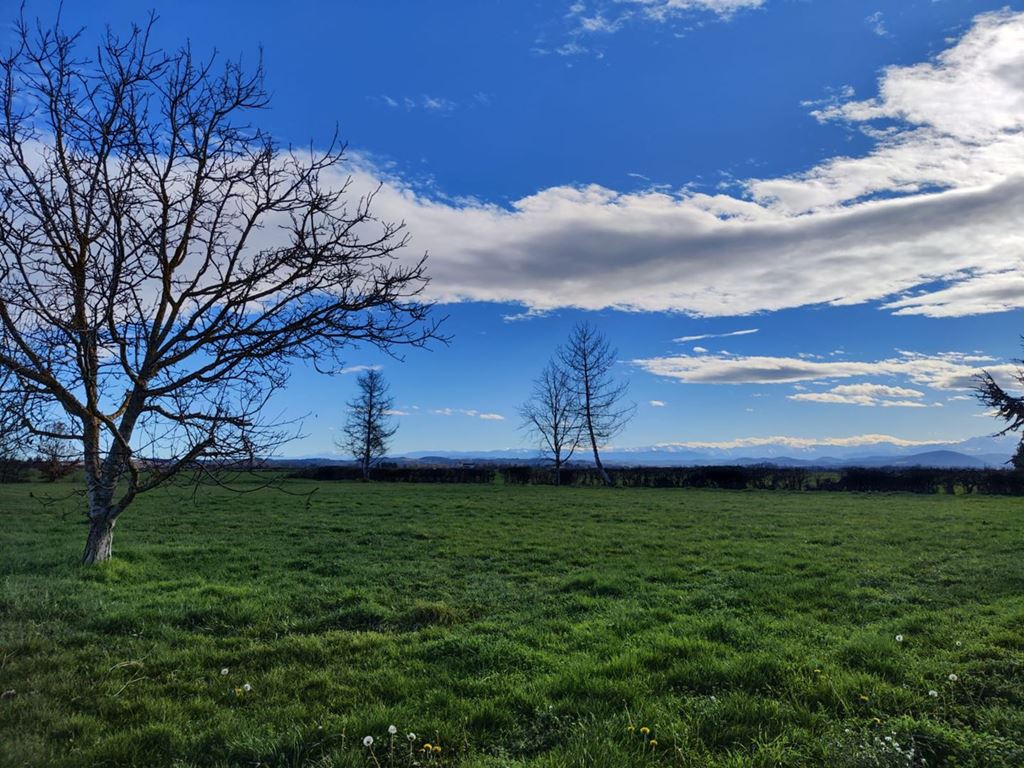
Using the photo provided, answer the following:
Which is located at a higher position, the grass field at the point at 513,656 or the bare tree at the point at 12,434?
the bare tree at the point at 12,434

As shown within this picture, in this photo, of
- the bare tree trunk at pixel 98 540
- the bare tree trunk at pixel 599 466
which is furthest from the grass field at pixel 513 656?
the bare tree trunk at pixel 599 466

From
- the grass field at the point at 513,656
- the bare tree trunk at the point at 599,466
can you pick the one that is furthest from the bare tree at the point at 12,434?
the bare tree trunk at the point at 599,466

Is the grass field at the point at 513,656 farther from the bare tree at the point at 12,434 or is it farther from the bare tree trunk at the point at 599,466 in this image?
the bare tree trunk at the point at 599,466

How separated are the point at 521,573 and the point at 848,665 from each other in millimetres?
6510

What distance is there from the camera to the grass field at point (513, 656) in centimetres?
431

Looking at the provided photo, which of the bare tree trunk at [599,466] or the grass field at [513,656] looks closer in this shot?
the grass field at [513,656]

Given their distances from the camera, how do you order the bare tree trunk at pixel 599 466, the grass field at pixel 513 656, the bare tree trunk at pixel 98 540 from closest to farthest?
1. the grass field at pixel 513 656
2. the bare tree trunk at pixel 98 540
3. the bare tree trunk at pixel 599 466

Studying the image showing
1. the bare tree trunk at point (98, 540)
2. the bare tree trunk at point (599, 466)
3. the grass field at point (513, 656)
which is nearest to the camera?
the grass field at point (513, 656)

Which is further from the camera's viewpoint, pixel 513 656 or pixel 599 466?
pixel 599 466

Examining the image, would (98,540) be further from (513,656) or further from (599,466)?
(599,466)

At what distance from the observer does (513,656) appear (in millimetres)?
6277

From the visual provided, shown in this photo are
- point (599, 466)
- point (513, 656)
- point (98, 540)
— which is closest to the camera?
point (513, 656)

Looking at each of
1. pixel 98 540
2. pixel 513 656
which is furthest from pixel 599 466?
pixel 513 656

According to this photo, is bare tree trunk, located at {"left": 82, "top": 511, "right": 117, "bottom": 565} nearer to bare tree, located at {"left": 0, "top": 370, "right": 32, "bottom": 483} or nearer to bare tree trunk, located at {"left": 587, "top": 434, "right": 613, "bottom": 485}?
bare tree, located at {"left": 0, "top": 370, "right": 32, "bottom": 483}
